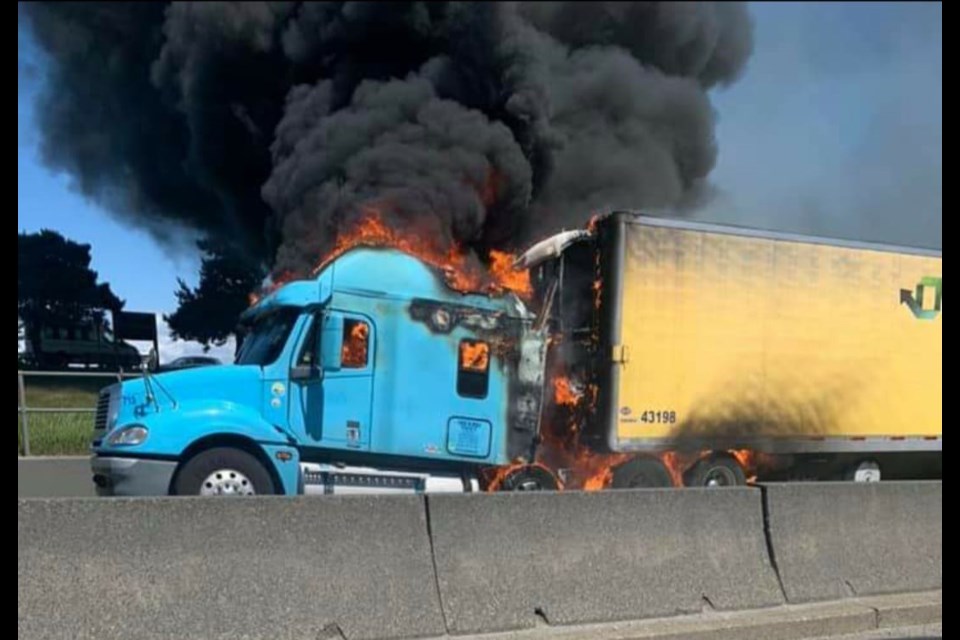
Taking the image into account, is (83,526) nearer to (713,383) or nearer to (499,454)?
(499,454)

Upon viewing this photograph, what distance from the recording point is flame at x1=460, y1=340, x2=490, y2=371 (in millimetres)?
9453

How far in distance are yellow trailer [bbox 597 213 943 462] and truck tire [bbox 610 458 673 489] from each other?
305 mm

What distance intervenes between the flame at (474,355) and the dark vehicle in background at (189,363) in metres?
2.60

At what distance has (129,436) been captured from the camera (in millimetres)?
8055

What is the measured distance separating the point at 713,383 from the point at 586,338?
57.6 inches

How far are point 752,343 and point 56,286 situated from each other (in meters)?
11.3

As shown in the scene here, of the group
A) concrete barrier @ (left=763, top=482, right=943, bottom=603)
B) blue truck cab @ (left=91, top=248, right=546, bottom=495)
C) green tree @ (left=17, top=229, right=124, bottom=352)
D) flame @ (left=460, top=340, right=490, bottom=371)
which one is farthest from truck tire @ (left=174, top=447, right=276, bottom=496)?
green tree @ (left=17, top=229, right=124, bottom=352)

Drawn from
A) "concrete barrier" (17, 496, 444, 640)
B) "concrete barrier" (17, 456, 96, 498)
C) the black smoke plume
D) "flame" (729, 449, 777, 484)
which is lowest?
"concrete barrier" (17, 456, 96, 498)

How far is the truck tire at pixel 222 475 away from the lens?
792 centimetres

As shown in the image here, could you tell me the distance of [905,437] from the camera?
10.8 m

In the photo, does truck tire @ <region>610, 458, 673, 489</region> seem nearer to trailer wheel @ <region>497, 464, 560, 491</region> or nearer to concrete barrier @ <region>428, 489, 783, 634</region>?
trailer wheel @ <region>497, 464, 560, 491</region>

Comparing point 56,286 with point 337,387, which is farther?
point 56,286

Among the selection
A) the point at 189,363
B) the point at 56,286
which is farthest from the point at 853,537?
the point at 56,286

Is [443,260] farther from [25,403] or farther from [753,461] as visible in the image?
[25,403]
